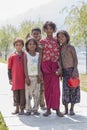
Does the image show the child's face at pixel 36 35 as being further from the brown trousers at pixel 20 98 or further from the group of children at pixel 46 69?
the brown trousers at pixel 20 98

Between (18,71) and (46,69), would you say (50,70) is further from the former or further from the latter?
(18,71)

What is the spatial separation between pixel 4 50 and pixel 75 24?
28790mm

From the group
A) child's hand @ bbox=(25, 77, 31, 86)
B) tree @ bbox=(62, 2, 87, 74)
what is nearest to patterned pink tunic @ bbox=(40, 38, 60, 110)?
child's hand @ bbox=(25, 77, 31, 86)

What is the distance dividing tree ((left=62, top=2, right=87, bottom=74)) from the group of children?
1285cm

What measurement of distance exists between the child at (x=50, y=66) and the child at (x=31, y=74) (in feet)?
0.43

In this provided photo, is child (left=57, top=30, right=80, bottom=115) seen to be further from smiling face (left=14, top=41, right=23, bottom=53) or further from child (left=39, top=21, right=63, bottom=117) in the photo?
smiling face (left=14, top=41, right=23, bottom=53)

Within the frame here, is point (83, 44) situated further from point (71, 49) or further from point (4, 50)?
point (4, 50)

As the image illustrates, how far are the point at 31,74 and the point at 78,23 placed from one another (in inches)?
539

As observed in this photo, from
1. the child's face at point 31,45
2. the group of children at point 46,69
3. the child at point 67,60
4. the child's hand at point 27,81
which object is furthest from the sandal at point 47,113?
the child's face at point 31,45

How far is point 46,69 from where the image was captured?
7684 mm

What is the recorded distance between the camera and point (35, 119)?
7.53 m

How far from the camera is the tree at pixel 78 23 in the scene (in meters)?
20.9

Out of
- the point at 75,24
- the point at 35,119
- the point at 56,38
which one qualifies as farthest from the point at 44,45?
the point at 75,24

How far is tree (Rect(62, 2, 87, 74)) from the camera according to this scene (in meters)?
20.9
